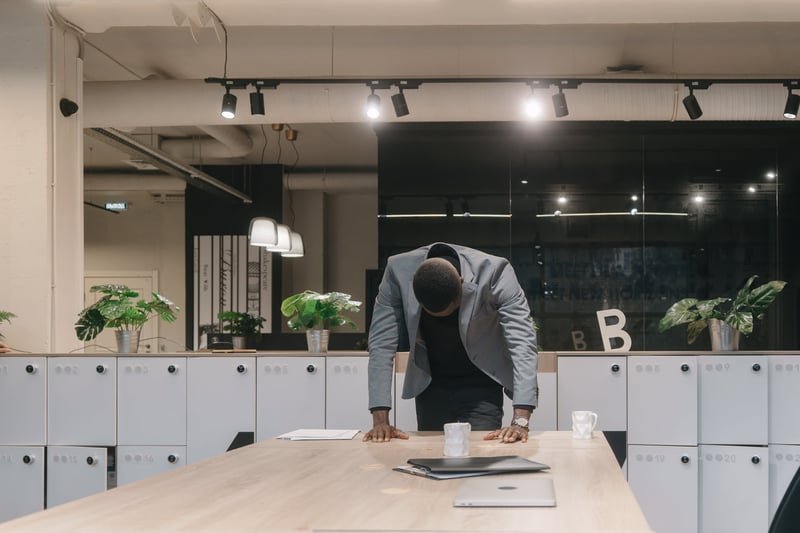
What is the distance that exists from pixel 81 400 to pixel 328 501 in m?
3.48

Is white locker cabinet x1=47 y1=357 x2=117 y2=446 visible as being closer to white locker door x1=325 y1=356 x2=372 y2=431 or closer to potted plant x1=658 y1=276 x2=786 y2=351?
white locker door x1=325 y1=356 x2=372 y2=431

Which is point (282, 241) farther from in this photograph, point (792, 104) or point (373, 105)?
point (792, 104)

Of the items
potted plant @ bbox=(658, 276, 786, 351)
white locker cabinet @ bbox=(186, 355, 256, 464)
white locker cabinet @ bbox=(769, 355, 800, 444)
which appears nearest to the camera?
white locker cabinet @ bbox=(769, 355, 800, 444)

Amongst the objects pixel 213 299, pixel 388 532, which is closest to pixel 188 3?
pixel 388 532

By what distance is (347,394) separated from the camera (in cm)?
487

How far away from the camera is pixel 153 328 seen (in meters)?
13.2

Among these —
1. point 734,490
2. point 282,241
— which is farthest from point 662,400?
point 282,241

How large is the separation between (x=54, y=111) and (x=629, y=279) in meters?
4.88

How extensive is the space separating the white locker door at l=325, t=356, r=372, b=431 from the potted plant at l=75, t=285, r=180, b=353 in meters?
1.08

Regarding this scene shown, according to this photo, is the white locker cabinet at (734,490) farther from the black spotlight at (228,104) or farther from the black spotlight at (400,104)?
the black spotlight at (228,104)

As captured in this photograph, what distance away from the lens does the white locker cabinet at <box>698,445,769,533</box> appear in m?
4.59

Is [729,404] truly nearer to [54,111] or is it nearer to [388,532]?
[388,532]

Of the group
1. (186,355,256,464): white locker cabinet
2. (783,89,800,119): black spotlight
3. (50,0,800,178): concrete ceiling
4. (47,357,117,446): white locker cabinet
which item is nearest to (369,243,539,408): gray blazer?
(186,355,256,464): white locker cabinet

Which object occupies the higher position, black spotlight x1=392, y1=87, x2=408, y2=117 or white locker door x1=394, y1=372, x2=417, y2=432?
black spotlight x1=392, y1=87, x2=408, y2=117
